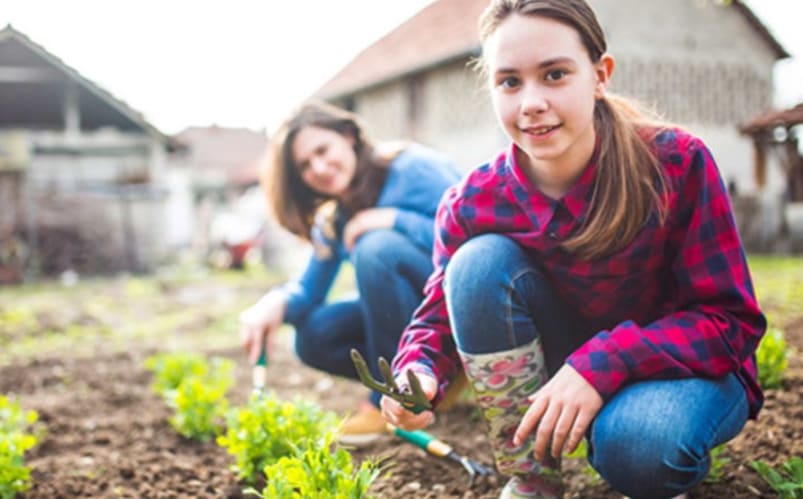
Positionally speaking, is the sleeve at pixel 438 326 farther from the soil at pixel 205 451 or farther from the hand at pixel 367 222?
the hand at pixel 367 222

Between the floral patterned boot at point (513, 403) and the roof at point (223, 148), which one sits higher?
the roof at point (223, 148)

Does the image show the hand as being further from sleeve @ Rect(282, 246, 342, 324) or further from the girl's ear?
the girl's ear

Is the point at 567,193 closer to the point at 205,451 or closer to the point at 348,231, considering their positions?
the point at 348,231

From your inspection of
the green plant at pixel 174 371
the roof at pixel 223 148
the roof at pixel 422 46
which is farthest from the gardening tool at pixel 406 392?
the roof at pixel 223 148

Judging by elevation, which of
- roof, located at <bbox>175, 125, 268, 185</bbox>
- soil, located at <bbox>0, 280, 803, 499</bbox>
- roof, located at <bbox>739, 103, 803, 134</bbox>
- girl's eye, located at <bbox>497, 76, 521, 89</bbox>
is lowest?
soil, located at <bbox>0, 280, 803, 499</bbox>

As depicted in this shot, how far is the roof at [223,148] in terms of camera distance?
35469 millimetres

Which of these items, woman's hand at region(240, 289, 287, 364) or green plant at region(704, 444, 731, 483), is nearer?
green plant at region(704, 444, 731, 483)

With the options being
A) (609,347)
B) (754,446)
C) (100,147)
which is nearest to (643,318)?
(609,347)

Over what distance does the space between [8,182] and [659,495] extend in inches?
484

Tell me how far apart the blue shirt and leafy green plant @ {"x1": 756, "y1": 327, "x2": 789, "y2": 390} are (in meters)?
1.14

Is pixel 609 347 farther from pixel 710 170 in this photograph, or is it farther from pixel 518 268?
pixel 710 170

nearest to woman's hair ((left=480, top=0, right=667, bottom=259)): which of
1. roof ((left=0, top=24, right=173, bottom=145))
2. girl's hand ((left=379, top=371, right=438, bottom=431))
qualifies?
girl's hand ((left=379, top=371, right=438, bottom=431))

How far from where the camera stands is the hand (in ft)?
8.22

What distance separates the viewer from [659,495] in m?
1.34
